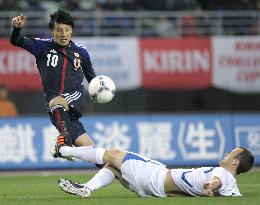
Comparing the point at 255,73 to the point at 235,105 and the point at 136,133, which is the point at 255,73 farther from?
the point at 136,133

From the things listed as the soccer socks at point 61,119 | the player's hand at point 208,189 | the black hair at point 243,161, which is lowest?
the player's hand at point 208,189

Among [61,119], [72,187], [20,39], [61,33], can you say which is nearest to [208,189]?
[72,187]

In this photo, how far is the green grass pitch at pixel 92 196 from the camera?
10039 millimetres

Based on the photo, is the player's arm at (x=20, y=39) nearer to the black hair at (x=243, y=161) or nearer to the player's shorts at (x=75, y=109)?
the player's shorts at (x=75, y=109)

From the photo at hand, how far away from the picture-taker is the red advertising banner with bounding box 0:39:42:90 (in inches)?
797

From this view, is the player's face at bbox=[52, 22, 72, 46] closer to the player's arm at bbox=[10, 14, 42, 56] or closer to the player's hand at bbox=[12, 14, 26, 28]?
the player's arm at bbox=[10, 14, 42, 56]

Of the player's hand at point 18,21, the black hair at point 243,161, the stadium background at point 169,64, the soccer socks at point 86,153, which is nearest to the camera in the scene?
the black hair at point 243,161

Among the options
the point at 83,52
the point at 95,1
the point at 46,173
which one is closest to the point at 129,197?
the point at 83,52

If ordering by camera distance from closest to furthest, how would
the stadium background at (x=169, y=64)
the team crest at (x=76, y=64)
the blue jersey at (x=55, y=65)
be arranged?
the blue jersey at (x=55, y=65) → the team crest at (x=76, y=64) → the stadium background at (x=169, y=64)

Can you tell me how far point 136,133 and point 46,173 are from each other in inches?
87.6

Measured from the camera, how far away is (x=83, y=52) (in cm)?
1219

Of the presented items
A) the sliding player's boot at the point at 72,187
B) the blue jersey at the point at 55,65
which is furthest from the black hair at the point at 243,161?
the blue jersey at the point at 55,65

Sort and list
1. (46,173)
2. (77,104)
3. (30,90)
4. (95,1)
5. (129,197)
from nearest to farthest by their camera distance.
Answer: (129,197), (77,104), (46,173), (30,90), (95,1)

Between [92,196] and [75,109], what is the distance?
1317 millimetres
